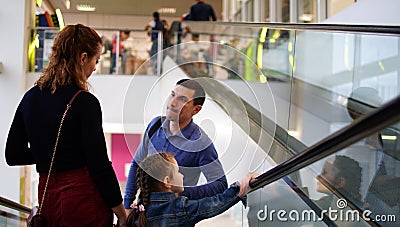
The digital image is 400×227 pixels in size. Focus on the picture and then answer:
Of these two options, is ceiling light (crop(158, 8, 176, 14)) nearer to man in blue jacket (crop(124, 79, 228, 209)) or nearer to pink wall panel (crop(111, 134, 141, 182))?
pink wall panel (crop(111, 134, 141, 182))

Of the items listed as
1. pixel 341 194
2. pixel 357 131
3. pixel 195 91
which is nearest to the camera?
pixel 357 131

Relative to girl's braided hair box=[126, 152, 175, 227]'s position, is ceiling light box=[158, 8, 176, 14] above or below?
above

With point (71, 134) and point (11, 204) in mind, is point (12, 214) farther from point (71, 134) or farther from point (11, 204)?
point (71, 134)

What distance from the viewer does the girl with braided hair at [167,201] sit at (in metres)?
2.67

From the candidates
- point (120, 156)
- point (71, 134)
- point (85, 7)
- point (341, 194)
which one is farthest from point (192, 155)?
point (120, 156)

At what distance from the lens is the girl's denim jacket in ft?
8.74

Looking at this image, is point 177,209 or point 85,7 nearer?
point 177,209

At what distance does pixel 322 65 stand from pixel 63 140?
542cm

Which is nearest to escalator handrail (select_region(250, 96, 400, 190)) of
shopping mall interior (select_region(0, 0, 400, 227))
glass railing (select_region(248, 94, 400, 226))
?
shopping mall interior (select_region(0, 0, 400, 227))

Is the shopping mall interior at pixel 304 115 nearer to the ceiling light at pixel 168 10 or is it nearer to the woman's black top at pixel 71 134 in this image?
the woman's black top at pixel 71 134

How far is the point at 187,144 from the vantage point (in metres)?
2.74

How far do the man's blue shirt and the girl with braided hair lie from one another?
0.04 metres

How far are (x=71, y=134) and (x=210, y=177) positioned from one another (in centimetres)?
60

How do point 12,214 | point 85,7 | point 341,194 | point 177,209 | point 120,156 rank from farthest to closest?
point 120,156, point 85,7, point 12,214, point 341,194, point 177,209
